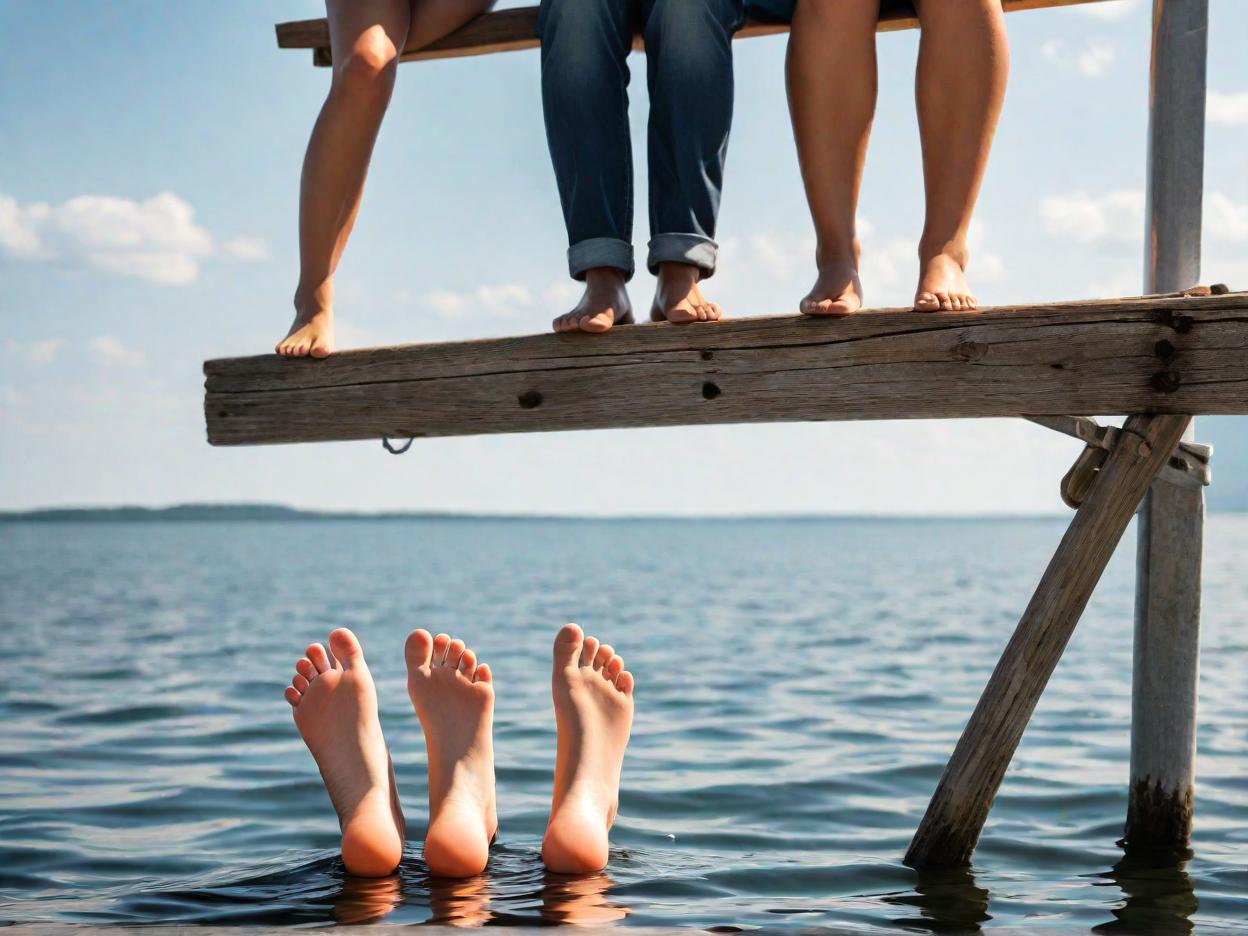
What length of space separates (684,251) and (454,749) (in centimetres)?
115

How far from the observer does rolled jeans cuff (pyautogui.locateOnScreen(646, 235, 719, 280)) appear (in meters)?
2.62

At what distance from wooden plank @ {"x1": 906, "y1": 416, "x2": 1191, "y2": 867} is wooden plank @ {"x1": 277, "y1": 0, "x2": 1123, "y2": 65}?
104 cm

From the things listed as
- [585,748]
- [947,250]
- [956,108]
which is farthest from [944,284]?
[585,748]

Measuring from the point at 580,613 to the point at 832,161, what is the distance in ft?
49.4

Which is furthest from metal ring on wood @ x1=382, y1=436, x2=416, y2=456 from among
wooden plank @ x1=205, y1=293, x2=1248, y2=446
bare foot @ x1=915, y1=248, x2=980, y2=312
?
bare foot @ x1=915, y1=248, x2=980, y2=312

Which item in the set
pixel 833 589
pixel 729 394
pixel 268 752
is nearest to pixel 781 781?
pixel 268 752

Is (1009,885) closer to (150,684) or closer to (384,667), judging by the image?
(150,684)

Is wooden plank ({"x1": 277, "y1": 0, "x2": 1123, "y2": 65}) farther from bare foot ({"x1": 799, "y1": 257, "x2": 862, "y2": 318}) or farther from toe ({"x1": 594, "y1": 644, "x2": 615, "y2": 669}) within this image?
toe ({"x1": 594, "y1": 644, "x2": 615, "y2": 669})

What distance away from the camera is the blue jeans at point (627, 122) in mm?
2605

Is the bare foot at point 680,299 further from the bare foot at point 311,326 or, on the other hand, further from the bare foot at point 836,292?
the bare foot at point 311,326

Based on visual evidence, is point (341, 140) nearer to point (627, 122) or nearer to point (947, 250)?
point (627, 122)

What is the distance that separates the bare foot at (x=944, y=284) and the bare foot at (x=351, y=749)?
1.33 metres

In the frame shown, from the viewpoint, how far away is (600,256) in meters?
2.67

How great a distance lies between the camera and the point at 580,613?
1742 cm
